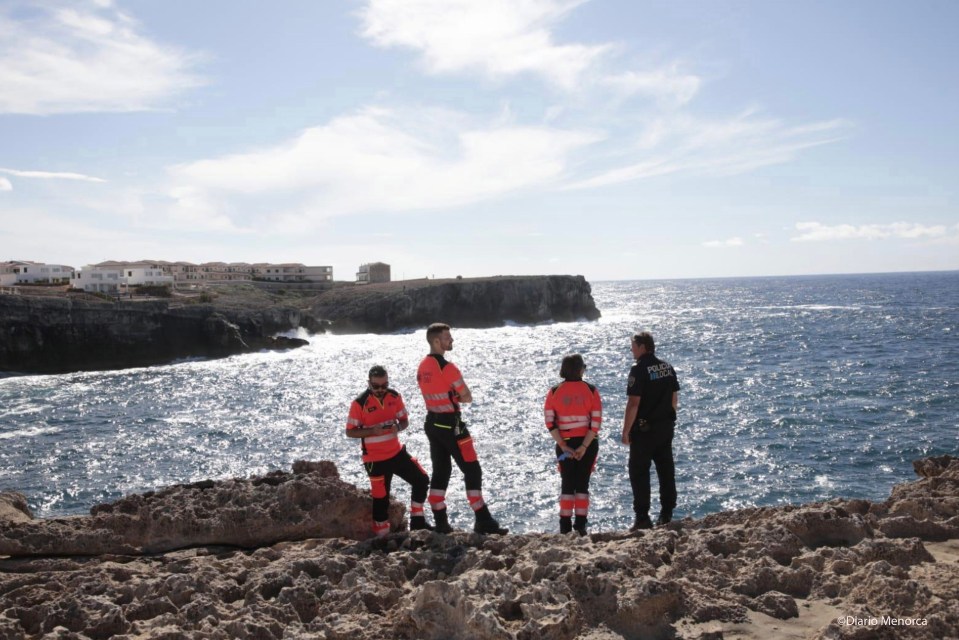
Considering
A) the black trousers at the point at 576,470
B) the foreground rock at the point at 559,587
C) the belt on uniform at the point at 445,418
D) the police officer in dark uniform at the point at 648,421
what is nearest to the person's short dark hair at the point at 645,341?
the police officer in dark uniform at the point at 648,421

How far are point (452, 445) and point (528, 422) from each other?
24.0 m

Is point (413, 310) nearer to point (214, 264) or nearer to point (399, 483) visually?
point (214, 264)

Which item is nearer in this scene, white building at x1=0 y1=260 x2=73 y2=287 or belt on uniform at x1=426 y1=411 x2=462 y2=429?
belt on uniform at x1=426 y1=411 x2=462 y2=429

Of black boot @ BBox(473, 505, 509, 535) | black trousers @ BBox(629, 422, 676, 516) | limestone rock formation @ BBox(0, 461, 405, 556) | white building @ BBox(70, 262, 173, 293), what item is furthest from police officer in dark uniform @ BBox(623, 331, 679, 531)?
white building @ BBox(70, 262, 173, 293)

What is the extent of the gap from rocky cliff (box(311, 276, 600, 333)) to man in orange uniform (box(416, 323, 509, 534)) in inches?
3176

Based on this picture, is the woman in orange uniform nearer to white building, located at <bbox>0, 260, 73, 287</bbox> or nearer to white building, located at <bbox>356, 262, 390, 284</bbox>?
white building, located at <bbox>0, 260, 73, 287</bbox>

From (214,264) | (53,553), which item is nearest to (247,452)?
(53,553)

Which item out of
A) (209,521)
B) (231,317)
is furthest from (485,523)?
(231,317)

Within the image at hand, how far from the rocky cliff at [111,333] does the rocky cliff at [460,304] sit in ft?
66.0

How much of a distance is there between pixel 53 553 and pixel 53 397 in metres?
41.5

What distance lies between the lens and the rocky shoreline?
55438mm

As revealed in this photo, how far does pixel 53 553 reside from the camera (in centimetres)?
732

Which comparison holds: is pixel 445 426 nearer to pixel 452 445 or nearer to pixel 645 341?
pixel 452 445

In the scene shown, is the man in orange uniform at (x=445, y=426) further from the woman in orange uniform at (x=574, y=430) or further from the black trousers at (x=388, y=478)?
the woman in orange uniform at (x=574, y=430)
